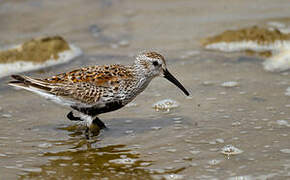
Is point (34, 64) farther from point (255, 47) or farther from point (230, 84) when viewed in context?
point (255, 47)

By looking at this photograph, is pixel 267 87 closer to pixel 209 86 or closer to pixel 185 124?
pixel 209 86

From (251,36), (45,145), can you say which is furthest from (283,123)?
(251,36)

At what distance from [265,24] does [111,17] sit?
3.32 metres

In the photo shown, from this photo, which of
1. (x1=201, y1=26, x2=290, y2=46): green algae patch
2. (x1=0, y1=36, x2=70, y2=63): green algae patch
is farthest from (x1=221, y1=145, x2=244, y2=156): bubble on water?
(x1=0, y1=36, x2=70, y2=63): green algae patch

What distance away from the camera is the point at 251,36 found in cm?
1004

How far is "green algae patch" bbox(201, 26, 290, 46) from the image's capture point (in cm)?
993

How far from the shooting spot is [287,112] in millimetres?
7000

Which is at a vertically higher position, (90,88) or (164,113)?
(90,88)

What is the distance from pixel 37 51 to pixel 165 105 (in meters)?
3.16

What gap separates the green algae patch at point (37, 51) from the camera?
9422 millimetres

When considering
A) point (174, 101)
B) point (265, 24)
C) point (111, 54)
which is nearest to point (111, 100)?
point (174, 101)

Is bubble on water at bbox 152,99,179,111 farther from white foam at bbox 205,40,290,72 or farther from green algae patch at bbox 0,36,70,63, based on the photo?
green algae patch at bbox 0,36,70,63

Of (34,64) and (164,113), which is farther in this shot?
(34,64)

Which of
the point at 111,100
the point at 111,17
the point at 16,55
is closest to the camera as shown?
the point at 111,100
